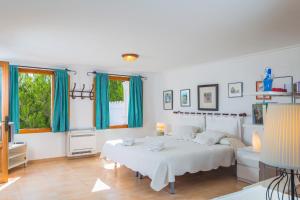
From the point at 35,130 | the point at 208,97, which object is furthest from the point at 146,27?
the point at 35,130

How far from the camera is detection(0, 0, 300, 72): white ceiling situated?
234cm

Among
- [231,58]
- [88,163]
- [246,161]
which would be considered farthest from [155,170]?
[231,58]

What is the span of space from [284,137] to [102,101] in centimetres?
546

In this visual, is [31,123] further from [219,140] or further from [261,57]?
[261,57]

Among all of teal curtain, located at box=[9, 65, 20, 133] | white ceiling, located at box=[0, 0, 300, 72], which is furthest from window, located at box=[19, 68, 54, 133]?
white ceiling, located at box=[0, 0, 300, 72]

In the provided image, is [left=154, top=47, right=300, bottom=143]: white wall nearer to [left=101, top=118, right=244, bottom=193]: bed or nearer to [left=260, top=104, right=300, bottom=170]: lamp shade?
[left=101, top=118, right=244, bottom=193]: bed

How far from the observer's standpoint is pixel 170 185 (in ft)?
12.0

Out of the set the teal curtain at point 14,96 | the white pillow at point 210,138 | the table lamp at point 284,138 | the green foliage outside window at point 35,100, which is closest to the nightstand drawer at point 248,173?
the white pillow at point 210,138

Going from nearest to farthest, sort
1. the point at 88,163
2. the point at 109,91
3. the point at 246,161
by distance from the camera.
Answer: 1. the point at 246,161
2. the point at 88,163
3. the point at 109,91

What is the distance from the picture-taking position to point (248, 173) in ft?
13.1

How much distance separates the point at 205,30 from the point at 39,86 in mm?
4301

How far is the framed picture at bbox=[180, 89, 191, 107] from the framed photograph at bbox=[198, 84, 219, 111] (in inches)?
15.9

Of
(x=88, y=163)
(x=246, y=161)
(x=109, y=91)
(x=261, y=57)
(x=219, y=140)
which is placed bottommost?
(x=88, y=163)

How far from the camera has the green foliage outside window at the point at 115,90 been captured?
6.69 meters
